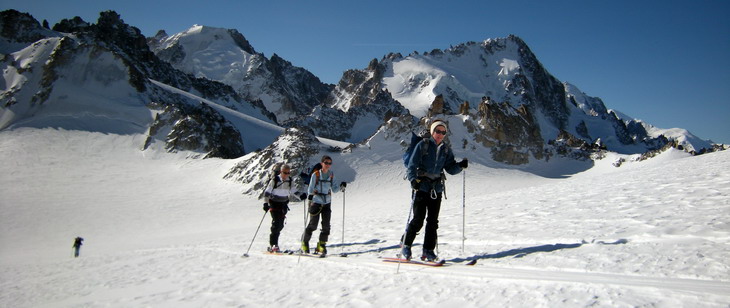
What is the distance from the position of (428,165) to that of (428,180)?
0.23 meters

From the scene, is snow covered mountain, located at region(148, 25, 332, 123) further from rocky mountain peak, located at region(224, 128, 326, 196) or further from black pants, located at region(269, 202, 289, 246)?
black pants, located at region(269, 202, 289, 246)

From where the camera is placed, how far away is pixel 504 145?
154 feet

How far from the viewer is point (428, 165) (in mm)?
5934

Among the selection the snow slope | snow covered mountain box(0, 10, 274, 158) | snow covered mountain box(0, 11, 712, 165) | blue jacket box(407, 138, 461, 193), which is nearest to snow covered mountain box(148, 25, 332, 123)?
snow covered mountain box(0, 11, 712, 165)

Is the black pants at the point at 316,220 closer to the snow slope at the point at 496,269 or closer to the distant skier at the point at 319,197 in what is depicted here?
the distant skier at the point at 319,197

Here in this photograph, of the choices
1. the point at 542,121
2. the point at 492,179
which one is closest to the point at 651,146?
the point at 542,121

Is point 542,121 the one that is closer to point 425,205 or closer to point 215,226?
point 215,226

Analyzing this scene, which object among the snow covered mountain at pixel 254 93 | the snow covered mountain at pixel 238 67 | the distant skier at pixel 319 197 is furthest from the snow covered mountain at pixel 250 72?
the distant skier at pixel 319 197

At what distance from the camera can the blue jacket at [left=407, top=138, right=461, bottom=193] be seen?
5871mm

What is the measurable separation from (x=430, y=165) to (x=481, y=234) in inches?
119

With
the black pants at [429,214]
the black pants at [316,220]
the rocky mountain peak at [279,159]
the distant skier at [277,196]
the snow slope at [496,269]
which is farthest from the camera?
the rocky mountain peak at [279,159]

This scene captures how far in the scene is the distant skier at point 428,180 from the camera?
589cm

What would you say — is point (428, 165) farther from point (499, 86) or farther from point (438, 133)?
point (499, 86)

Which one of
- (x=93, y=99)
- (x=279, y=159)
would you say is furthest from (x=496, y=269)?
(x=93, y=99)
